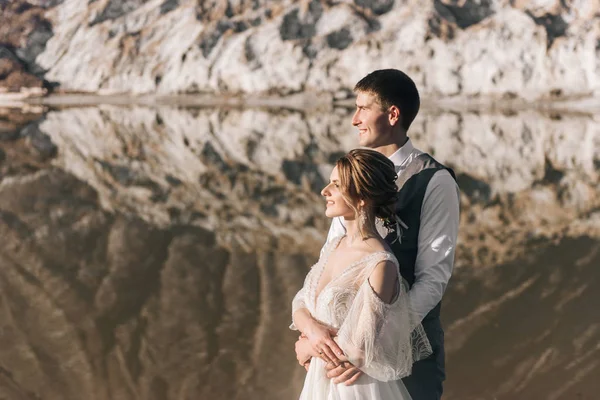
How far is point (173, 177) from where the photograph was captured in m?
19.3

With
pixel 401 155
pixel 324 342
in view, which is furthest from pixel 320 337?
pixel 401 155

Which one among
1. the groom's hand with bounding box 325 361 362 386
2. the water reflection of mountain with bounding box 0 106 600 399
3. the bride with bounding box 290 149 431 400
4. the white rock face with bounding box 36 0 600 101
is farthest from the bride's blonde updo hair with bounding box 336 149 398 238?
the white rock face with bounding box 36 0 600 101

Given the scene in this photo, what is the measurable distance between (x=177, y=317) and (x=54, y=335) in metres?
1.34

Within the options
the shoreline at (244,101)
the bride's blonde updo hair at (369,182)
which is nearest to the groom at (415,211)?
the bride's blonde updo hair at (369,182)

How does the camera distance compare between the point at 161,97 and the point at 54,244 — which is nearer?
the point at 54,244

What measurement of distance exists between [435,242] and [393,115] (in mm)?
646

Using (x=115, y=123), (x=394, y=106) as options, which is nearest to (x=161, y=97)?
(x=115, y=123)

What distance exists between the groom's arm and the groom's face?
1.27 feet

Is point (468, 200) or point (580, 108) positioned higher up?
point (468, 200)

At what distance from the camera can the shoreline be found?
64688 millimetres

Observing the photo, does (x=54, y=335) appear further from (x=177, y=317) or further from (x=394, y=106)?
(x=394, y=106)

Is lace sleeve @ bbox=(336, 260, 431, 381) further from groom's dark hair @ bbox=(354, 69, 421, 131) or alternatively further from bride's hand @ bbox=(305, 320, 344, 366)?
groom's dark hair @ bbox=(354, 69, 421, 131)

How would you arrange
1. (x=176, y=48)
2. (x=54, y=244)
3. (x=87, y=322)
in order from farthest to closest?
(x=176, y=48) < (x=54, y=244) < (x=87, y=322)

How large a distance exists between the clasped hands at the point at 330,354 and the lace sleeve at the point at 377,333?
0.03 m
